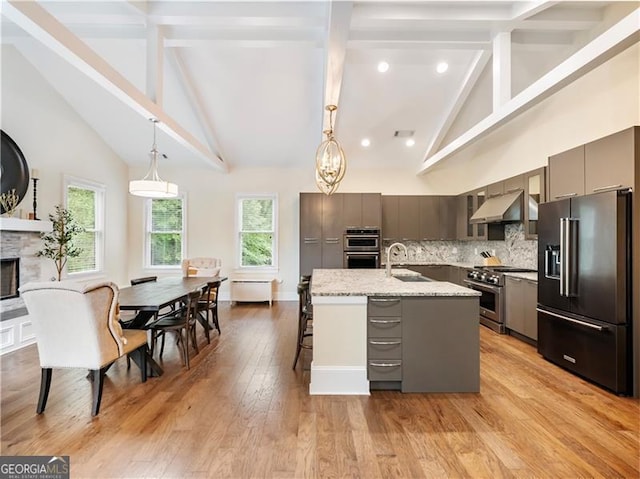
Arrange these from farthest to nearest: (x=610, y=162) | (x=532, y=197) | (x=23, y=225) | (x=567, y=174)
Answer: (x=532, y=197)
(x=23, y=225)
(x=567, y=174)
(x=610, y=162)

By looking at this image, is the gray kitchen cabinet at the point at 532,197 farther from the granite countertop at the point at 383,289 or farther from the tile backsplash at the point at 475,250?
the granite countertop at the point at 383,289

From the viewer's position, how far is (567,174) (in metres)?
3.52

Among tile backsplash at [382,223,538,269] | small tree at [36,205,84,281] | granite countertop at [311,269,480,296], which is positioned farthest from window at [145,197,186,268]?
granite countertop at [311,269,480,296]

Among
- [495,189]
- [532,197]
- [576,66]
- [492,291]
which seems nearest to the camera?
[576,66]

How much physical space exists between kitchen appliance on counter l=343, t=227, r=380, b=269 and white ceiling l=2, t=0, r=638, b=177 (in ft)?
4.90

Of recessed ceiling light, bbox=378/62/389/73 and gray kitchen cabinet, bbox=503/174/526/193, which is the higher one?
recessed ceiling light, bbox=378/62/389/73

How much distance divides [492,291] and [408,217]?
8.06 feet

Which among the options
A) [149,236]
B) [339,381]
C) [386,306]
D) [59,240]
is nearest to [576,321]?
[386,306]

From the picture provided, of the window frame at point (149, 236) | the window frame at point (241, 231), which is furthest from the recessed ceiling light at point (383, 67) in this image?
the window frame at point (149, 236)

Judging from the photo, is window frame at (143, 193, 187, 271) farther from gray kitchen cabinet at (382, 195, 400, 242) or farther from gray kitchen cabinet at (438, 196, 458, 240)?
gray kitchen cabinet at (438, 196, 458, 240)

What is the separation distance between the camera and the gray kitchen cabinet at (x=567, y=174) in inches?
132

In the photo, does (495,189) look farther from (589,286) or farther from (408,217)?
(589,286)

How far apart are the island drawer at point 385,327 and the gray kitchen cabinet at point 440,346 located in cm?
5

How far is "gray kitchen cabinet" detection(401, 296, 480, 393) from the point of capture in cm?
290
